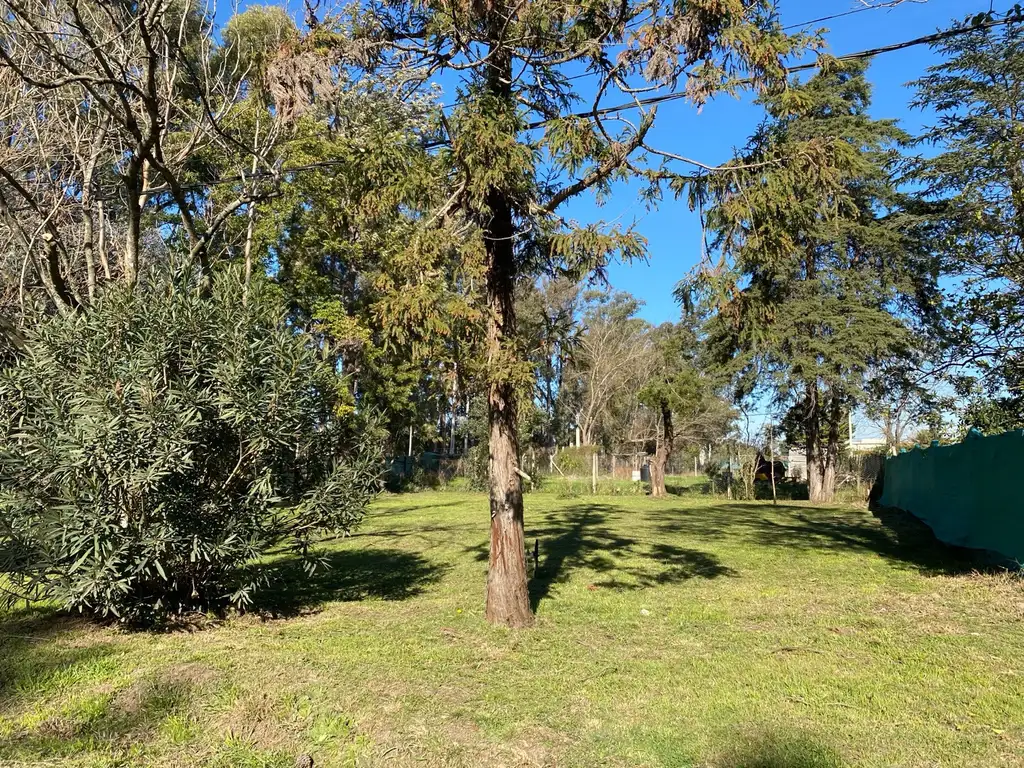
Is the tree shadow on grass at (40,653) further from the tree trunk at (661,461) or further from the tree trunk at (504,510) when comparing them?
the tree trunk at (661,461)

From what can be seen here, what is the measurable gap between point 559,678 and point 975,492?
305 inches

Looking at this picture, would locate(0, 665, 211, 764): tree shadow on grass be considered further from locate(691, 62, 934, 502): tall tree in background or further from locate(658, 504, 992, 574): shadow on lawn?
locate(691, 62, 934, 502): tall tree in background

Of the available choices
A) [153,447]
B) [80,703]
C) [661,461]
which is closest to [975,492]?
[153,447]

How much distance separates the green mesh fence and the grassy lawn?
65 centimetres

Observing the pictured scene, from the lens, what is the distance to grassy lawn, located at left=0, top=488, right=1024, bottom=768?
3.66 metres

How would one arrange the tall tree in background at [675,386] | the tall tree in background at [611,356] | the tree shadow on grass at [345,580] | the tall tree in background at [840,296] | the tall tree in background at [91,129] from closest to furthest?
the tall tree in background at [91,129] < the tree shadow on grass at [345,580] < the tall tree in background at [840,296] < the tall tree in background at [675,386] < the tall tree in background at [611,356]

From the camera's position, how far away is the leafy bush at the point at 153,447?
214 inches

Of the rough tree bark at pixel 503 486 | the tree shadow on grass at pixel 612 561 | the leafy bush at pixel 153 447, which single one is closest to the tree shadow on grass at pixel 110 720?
the leafy bush at pixel 153 447

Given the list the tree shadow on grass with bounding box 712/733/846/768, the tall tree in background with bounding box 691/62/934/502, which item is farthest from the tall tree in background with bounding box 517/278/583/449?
the tall tree in background with bounding box 691/62/934/502

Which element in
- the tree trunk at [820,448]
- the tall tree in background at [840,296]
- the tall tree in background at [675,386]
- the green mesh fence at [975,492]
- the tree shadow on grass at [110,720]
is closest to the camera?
the tree shadow on grass at [110,720]

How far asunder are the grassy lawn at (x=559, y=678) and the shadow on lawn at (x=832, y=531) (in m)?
1.09

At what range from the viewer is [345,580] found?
8.91 metres

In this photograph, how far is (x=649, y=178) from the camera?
20.7 ft

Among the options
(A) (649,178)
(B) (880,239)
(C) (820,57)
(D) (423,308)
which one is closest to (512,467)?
(D) (423,308)
